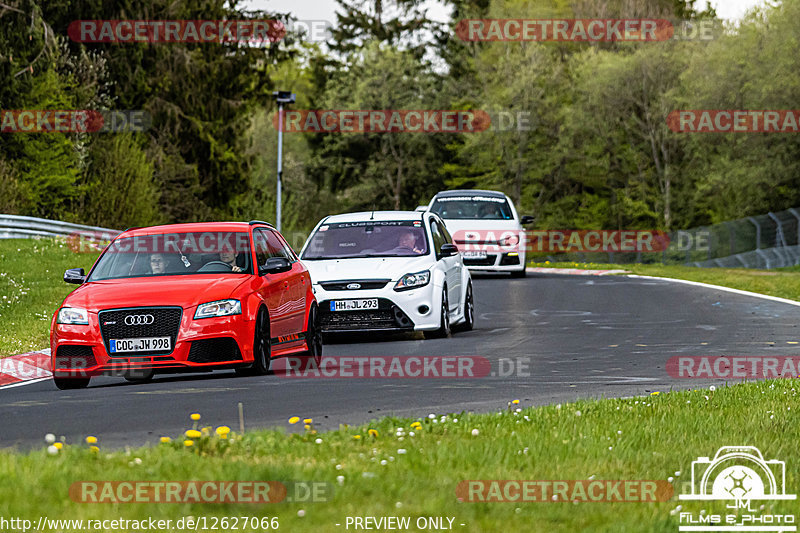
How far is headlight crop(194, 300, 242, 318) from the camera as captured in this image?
40.5ft

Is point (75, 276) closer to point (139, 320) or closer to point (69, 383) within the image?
point (69, 383)

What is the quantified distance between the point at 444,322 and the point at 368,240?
1.87 metres

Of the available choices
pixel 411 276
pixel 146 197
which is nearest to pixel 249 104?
pixel 146 197

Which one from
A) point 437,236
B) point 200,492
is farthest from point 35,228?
point 200,492

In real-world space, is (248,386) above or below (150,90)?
below

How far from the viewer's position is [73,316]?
12547 millimetres

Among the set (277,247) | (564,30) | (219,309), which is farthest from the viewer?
(564,30)

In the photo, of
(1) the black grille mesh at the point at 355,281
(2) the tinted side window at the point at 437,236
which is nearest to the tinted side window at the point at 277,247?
(1) the black grille mesh at the point at 355,281

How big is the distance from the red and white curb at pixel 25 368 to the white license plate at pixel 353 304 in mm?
3631

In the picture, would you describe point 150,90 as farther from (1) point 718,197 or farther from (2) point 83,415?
(2) point 83,415

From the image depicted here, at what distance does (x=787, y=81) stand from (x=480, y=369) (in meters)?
44.7

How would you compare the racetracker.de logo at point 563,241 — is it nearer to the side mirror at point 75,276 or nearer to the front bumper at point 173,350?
the side mirror at point 75,276

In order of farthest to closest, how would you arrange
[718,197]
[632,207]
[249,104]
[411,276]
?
[632,207] < [718,197] < [249,104] < [411,276]

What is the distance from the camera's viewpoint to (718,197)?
2741 inches
